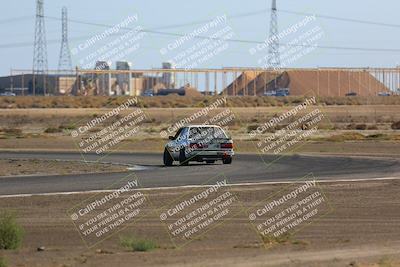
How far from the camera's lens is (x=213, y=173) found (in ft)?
105

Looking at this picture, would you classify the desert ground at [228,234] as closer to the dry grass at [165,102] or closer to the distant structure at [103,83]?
the dry grass at [165,102]

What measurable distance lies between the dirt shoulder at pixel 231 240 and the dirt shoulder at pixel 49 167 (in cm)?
989

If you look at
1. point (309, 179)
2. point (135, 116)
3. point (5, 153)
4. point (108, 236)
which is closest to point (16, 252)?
point (108, 236)

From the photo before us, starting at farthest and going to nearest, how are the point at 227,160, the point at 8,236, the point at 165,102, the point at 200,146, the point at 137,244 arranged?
the point at 165,102, the point at 227,160, the point at 200,146, the point at 8,236, the point at 137,244

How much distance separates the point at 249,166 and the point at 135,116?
2169 inches

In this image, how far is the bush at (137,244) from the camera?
15836 mm

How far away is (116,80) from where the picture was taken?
18900 cm

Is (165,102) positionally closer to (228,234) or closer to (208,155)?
(208,155)

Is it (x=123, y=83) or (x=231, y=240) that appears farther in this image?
(x=123, y=83)

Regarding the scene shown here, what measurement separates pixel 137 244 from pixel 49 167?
21092mm

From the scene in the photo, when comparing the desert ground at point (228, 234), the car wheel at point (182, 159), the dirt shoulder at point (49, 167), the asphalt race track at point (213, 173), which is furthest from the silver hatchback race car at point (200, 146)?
the desert ground at point (228, 234)

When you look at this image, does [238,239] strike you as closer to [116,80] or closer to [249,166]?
[249,166]

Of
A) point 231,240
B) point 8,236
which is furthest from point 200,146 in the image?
point 8,236

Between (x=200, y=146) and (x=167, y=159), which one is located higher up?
(x=200, y=146)
